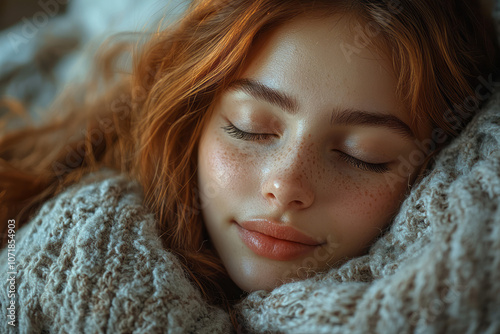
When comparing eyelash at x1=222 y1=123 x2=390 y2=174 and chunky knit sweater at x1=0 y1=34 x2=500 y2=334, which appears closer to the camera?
chunky knit sweater at x1=0 y1=34 x2=500 y2=334

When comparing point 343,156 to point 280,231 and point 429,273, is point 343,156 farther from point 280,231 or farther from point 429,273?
point 429,273

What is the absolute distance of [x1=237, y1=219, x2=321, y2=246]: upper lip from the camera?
2.91ft

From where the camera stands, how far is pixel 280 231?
0.89 m

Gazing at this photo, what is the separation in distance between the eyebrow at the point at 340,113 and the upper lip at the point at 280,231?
239mm

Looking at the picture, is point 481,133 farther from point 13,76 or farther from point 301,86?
point 13,76

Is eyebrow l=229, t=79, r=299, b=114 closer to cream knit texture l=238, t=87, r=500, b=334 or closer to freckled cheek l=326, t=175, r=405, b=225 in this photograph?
freckled cheek l=326, t=175, r=405, b=225

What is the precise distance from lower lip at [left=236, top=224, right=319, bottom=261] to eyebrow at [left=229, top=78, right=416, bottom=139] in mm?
272

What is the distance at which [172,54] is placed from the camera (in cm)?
109

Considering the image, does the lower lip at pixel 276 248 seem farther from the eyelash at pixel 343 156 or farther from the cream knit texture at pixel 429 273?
the eyelash at pixel 343 156

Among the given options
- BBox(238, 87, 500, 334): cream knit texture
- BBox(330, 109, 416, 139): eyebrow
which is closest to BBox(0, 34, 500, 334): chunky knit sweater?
BBox(238, 87, 500, 334): cream knit texture

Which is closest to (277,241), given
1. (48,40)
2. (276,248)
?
(276,248)

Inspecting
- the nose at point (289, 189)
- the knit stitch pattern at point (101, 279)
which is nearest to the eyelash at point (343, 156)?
the nose at point (289, 189)

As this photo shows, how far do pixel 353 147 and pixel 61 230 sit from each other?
0.65 metres

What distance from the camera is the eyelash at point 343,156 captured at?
0.92 m
